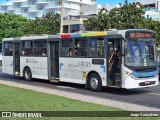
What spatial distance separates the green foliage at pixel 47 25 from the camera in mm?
49094

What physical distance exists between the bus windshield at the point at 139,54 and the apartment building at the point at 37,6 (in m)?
94.9

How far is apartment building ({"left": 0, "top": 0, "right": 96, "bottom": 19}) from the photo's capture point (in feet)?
375

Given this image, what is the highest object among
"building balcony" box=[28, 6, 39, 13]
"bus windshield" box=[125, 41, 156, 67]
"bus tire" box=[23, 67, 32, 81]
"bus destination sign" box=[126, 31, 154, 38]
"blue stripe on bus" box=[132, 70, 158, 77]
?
"building balcony" box=[28, 6, 39, 13]

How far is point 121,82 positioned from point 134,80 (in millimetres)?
549

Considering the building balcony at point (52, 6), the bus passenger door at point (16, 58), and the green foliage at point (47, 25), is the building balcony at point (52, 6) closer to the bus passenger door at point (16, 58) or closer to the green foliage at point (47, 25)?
the green foliage at point (47, 25)

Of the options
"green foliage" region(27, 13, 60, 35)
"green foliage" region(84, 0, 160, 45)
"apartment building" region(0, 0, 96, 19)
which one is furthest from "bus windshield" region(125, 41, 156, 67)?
"apartment building" region(0, 0, 96, 19)

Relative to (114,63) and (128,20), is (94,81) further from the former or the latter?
(128,20)

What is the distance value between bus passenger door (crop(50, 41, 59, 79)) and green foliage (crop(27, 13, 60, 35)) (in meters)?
29.4

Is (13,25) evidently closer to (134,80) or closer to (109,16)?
(109,16)

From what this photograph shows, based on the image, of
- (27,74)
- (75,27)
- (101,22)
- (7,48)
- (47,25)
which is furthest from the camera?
(75,27)

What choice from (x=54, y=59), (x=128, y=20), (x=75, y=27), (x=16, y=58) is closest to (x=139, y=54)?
(x=54, y=59)

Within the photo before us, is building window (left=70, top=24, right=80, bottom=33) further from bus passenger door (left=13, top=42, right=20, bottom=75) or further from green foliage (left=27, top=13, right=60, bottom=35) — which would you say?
bus passenger door (left=13, top=42, right=20, bottom=75)

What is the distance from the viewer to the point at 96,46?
1598cm

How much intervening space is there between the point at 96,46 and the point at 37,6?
353ft
